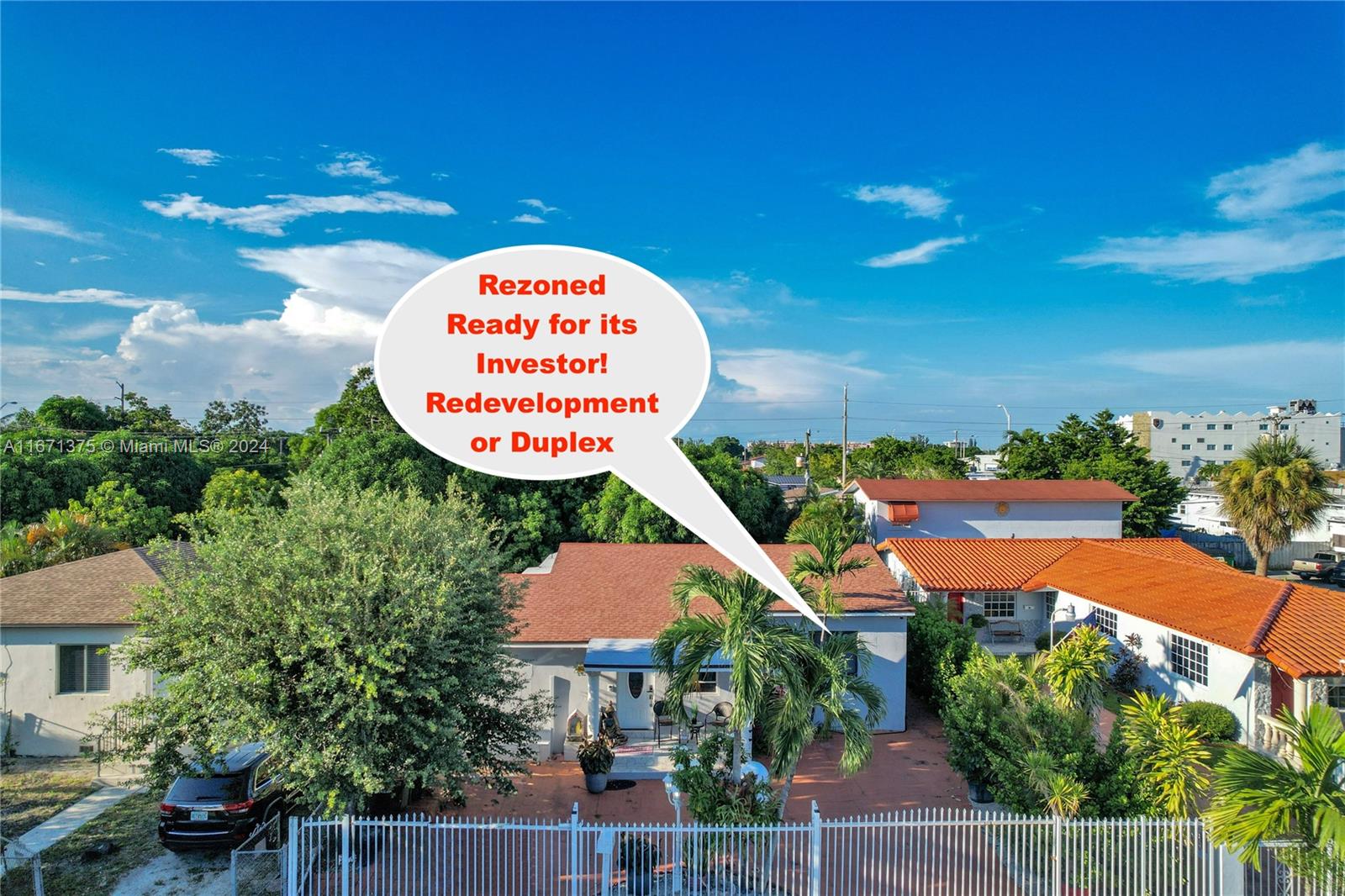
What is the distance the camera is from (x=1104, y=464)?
43438 millimetres

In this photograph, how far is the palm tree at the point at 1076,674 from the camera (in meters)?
12.6

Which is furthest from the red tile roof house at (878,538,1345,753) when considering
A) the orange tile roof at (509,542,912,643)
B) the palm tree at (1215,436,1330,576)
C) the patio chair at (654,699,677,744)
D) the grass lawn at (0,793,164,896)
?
the grass lawn at (0,793,164,896)

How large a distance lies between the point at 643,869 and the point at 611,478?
78.8ft

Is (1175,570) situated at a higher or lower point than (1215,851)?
higher

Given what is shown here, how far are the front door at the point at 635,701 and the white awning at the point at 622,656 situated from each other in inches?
32.6

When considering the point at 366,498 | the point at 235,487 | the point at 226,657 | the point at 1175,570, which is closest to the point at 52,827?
the point at 226,657

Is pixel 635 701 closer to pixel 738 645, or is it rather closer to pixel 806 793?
pixel 806 793

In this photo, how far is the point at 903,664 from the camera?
642 inches

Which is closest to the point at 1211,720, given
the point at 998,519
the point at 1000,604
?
the point at 1000,604

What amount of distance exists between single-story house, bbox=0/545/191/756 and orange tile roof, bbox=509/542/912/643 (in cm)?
791

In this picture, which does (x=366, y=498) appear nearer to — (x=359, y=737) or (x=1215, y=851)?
(x=359, y=737)

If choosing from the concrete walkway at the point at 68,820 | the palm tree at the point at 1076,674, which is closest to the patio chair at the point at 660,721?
the palm tree at the point at 1076,674

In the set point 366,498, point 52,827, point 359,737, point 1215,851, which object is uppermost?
point 366,498

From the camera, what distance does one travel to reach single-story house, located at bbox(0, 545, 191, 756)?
14.9 m
